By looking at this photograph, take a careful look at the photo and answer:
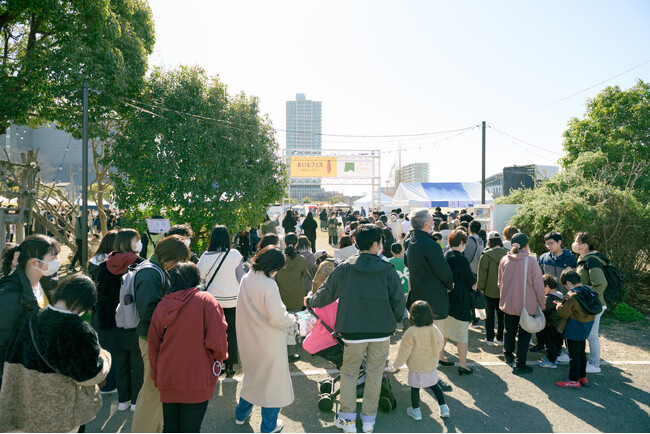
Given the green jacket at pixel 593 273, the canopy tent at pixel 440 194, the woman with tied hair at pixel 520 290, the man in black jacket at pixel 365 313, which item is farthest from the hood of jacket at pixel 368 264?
the canopy tent at pixel 440 194

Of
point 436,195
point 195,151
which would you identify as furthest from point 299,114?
point 195,151

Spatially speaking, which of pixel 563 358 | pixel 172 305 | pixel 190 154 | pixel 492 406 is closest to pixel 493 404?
pixel 492 406

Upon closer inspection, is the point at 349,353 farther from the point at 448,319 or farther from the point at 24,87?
the point at 24,87

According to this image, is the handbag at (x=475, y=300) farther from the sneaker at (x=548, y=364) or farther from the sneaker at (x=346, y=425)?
the sneaker at (x=346, y=425)

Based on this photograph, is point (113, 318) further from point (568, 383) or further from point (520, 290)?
point (568, 383)

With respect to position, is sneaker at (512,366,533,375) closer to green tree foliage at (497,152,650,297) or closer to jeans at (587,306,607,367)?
jeans at (587,306,607,367)

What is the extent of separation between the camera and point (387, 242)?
8.80 metres

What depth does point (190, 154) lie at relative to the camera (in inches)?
344

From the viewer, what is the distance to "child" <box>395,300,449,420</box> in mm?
3766

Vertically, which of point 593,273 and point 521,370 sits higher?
point 593,273

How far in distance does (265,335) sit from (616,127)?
17046 mm

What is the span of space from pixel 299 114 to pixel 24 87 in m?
172

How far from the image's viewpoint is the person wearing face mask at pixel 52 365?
2289 mm

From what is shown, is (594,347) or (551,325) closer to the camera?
(594,347)
